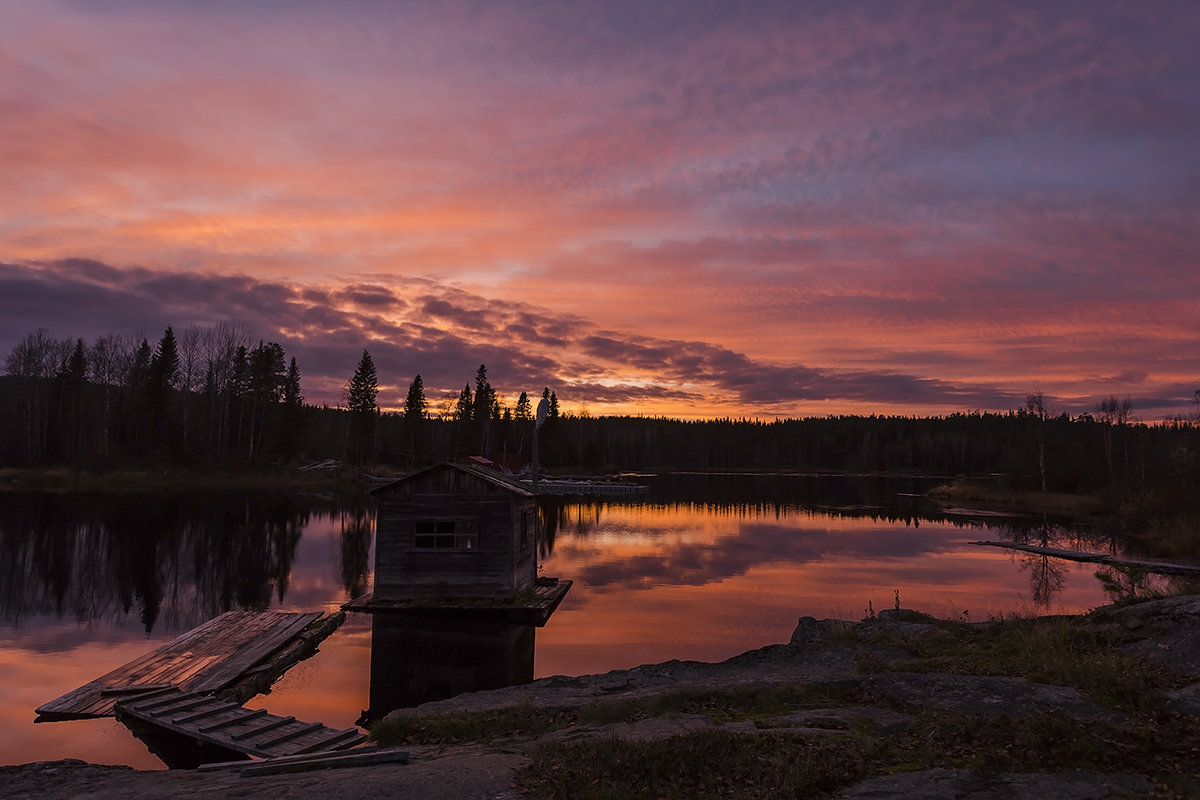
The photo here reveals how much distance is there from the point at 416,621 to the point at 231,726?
1141 cm

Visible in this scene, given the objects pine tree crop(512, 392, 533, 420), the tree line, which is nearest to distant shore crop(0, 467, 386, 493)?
the tree line

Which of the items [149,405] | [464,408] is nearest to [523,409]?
[464,408]

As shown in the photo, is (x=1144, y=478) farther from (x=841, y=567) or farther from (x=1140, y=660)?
(x=1140, y=660)

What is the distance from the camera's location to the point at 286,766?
37.8ft

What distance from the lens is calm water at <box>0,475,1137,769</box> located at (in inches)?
808

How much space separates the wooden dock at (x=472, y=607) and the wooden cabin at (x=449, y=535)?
26 cm

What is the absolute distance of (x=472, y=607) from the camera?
25828 mm

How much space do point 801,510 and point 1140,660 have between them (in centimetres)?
6621

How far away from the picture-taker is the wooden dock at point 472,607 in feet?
85.0

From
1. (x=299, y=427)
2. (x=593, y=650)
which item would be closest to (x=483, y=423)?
(x=299, y=427)

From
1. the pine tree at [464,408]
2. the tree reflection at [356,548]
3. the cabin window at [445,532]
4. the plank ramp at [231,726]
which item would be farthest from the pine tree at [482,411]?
the plank ramp at [231,726]

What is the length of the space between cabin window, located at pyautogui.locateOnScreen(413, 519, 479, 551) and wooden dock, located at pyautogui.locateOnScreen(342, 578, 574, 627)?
6.10ft

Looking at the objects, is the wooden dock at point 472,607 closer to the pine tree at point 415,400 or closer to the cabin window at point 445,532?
the cabin window at point 445,532

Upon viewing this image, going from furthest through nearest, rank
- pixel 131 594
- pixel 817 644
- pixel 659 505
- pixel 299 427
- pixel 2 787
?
pixel 299 427, pixel 659 505, pixel 131 594, pixel 817 644, pixel 2 787
